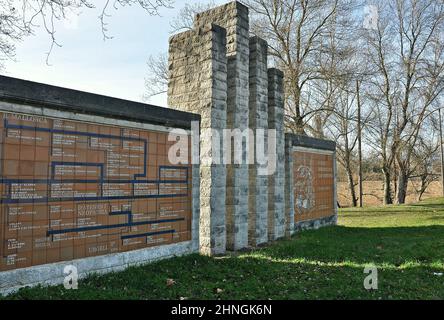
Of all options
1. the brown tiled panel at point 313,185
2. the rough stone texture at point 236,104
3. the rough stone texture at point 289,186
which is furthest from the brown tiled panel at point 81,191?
the brown tiled panel at point 313,185

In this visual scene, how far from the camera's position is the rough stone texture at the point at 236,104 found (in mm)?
9430

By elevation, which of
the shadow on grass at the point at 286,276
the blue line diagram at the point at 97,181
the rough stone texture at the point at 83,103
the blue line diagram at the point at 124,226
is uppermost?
the rough stone texture at the point at 83,103

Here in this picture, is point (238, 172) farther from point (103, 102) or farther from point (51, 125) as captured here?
point (51, 125)

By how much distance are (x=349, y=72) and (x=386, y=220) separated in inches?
334

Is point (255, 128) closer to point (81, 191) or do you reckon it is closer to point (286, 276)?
point (286, 276)

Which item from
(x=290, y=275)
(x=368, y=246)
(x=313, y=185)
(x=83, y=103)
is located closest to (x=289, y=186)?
(x=313, y=185)

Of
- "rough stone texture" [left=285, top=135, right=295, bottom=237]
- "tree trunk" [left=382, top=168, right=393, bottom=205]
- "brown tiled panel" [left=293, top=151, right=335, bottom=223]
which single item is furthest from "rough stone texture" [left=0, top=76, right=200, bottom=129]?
"tree trunk" [left=382, top=168, right=393, bottom=205]

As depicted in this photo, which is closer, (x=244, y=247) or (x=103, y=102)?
(x=103, y=102)

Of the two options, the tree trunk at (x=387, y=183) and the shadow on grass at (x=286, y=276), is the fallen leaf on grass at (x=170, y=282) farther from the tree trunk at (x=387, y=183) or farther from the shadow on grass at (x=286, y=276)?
the tree trunk at (x=387, y=183)

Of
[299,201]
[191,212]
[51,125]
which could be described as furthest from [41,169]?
[299,201]

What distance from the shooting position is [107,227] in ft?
22.0

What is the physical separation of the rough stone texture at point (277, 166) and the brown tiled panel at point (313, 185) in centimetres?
137

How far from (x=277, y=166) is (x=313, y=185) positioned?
10.1 ft
